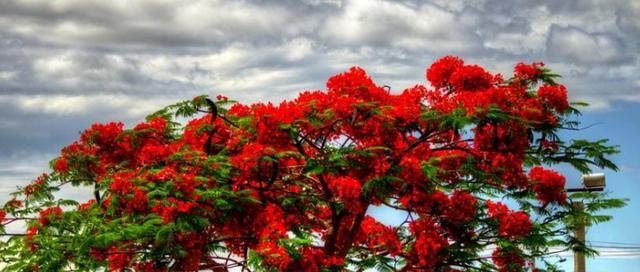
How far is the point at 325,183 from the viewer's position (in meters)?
10.5

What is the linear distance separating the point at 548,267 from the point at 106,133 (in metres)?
→ 7.37

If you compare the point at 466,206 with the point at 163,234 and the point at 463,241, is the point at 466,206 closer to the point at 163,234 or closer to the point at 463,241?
the point at 463,241

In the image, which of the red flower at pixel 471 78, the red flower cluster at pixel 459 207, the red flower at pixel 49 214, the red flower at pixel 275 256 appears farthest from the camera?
the red flower at pixel 49 214

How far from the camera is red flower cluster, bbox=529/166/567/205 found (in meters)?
11.2

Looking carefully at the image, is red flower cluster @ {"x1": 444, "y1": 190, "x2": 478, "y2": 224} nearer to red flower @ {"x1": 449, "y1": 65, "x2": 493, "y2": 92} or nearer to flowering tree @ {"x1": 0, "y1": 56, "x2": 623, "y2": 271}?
flowering tree @ {"x1": 0, "y1": 56, "x2": 623, "y2": 271}

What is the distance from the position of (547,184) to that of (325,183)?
11.1 ft

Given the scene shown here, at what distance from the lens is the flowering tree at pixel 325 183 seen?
9.27 meters

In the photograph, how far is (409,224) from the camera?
11031mm

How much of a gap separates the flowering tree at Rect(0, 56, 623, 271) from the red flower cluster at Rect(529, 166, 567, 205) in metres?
0.02

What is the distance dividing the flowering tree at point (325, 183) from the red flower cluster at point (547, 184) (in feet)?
0.08

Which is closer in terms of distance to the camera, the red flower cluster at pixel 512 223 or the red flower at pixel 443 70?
the red flower cluster at pixel 512 223

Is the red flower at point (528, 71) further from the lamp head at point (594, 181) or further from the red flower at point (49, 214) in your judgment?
the red flower at point (49, 214)

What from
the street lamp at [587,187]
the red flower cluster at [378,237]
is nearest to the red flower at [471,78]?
the red flower cluster at [378,237]

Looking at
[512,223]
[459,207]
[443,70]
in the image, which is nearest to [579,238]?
[512,223]
